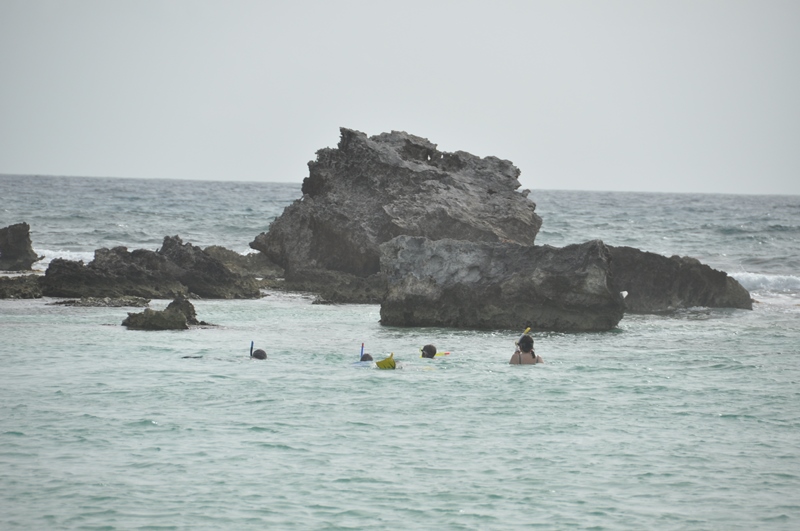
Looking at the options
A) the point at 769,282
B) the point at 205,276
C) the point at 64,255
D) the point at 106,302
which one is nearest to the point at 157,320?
the point at 106,302

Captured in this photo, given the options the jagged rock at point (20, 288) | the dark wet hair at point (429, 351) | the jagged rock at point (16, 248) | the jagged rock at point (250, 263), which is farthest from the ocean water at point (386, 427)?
the jagged rock at point (250, 263)

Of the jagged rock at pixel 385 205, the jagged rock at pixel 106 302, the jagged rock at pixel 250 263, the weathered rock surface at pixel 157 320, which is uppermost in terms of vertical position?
the jagged rock at pixel 385 205

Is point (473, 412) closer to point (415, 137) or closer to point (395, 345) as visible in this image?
point (395, 345)

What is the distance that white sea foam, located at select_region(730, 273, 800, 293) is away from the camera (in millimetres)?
35531

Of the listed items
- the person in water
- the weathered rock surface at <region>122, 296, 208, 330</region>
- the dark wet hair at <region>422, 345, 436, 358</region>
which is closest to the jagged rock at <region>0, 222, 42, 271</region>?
the weathered rock surface at <region>122, 296, 208, 330</region>

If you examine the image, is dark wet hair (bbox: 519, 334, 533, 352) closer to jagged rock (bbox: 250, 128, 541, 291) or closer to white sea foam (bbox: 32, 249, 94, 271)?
jagged rock (bbox: 250, 128, 541, 291)

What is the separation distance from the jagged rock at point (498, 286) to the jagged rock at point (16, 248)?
51.1ft

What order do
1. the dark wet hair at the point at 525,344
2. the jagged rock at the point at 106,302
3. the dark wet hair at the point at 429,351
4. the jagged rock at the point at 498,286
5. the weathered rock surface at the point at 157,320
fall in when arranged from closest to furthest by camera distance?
the dark wet hair at the point at 525,344 < the dark wet hair at the point at 429,351 < the weathered rock surface at the point at 157,320 < the jagged rock at the point at 498,286 < the jagged rock at the point at 106,302

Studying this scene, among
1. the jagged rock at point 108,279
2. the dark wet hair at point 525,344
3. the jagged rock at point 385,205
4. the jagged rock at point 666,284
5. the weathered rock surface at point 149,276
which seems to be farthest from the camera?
the jagged rock at point 385,205

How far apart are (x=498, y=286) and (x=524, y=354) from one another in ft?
16.2

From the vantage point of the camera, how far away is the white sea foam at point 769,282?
35531 millimetres

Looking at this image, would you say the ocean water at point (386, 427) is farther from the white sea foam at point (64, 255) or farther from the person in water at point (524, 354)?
the white sea foam at point (64, 255)

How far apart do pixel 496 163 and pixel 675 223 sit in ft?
137

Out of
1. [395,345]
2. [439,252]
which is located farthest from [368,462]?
[439,252]
